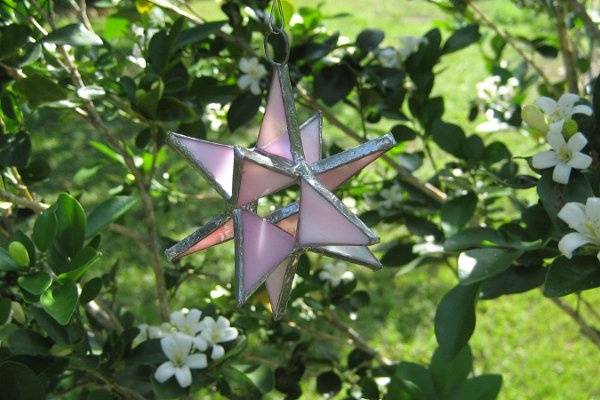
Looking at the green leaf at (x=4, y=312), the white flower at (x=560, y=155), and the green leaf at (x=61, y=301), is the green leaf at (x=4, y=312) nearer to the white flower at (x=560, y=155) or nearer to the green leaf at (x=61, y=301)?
the green leaf at (x=61, y=301)

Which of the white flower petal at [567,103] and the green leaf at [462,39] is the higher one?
the white flower petal at [567,103]

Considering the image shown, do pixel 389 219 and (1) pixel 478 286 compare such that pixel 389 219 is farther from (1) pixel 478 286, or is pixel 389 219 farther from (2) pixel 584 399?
(2) pixel 584 399

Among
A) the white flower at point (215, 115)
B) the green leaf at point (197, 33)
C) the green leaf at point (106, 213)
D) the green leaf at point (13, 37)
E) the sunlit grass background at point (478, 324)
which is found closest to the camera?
the green leaf at point (106, 213)

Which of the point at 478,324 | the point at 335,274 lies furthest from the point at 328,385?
the point at 478,324

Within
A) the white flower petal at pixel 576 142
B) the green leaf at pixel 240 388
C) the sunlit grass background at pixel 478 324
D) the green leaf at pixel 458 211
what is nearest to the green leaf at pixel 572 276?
the white flower petal at pixel 576 142

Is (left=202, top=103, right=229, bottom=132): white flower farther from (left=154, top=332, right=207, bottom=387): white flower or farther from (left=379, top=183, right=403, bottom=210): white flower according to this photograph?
(left=154, top=332, right=207, bottom=387): white flower

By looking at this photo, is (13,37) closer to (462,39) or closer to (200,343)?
(200,343)

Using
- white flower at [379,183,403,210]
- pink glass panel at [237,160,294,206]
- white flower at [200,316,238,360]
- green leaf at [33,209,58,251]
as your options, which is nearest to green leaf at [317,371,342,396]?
white flower at [379,183,403,210]
